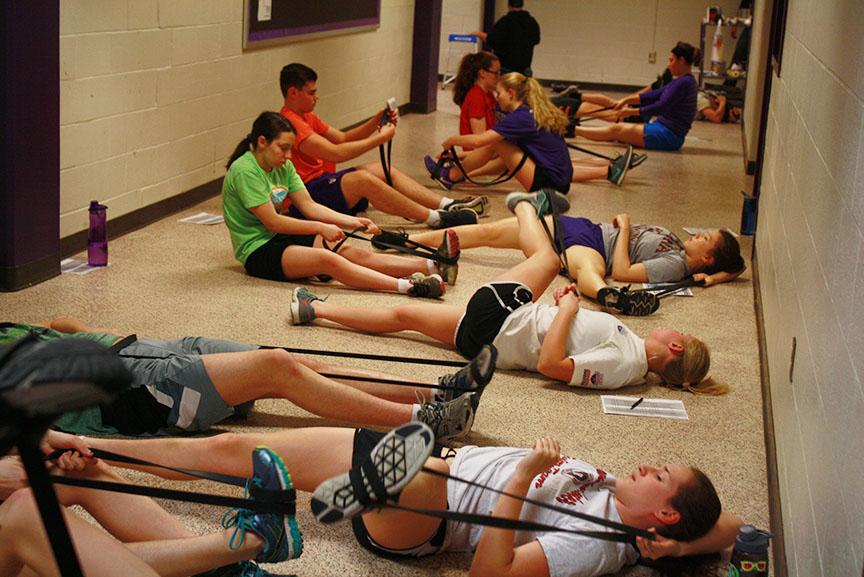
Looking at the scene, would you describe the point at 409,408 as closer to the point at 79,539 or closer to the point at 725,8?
the point at 79,539

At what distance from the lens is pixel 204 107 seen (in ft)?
23.0

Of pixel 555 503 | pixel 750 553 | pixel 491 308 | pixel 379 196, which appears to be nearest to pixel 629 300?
pixel 491 308

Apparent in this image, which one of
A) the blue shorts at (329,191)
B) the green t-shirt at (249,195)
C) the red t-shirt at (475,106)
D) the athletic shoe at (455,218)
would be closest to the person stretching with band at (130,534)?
the green t-shirt at (249,195)

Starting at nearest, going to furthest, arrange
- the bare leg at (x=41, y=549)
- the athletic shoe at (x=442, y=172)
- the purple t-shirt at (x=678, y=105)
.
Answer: the bare leg at (x=41, y=549), the athletic shoe at (x=442, y=172), the purple t-shirt at (x=678, y=105)

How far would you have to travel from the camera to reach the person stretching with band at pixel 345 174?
6.38 m

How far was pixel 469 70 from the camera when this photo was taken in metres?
8.80

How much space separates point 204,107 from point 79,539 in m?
5.18

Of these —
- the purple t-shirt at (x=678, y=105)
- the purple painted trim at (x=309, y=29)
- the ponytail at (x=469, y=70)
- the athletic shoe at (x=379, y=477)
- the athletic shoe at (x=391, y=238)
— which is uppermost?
the purple painted trim at (x=309, y=29)

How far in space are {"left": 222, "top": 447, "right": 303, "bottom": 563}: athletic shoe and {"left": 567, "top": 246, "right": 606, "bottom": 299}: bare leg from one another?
308 cm

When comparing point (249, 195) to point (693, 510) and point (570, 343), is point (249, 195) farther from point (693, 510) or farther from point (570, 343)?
point (693, 510)

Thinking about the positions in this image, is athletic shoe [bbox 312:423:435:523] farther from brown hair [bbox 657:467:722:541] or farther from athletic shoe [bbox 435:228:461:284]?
athletic shoe [bbox 435:228:461:284]

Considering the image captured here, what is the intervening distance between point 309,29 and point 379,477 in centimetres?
719

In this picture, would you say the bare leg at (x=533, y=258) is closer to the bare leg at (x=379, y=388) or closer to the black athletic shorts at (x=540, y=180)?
the bare leg at (x=379, y=388)

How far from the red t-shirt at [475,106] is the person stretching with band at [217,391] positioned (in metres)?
5.48
